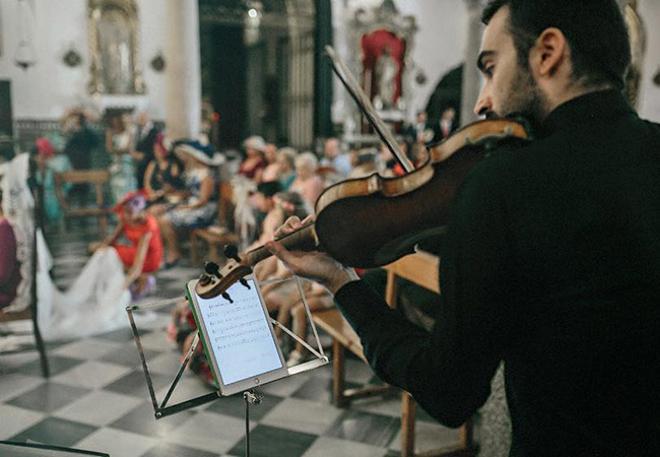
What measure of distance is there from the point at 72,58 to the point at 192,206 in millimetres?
4452

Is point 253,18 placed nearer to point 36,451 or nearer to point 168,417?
point 168,417

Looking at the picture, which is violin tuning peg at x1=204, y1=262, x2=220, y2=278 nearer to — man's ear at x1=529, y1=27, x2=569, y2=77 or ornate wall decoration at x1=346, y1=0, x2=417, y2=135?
man's ear at x1=529, y1=27, x2=569, y2=77

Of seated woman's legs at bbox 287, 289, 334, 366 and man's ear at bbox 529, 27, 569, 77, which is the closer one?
man's ear at bbox 529, 27, 569, 77

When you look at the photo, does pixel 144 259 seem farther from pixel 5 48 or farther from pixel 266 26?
pixel 266 26

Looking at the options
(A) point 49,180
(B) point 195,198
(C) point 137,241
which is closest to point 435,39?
(B) point 195,198

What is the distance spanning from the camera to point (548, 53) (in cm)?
95

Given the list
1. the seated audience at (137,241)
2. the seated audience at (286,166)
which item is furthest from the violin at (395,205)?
the seated audience at (286,166)

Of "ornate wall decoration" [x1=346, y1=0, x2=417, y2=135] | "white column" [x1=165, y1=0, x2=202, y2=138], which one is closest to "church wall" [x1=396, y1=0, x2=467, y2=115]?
"ornate wall decoration" [x1=346, y1=0, x2=417, y2=135]

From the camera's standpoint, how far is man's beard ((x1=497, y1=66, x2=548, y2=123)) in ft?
3.20

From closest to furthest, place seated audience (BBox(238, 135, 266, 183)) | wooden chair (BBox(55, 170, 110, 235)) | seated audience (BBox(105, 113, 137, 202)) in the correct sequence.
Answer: seated audience (BBox(238, 135, 266, 183)), wooden chair (BBox(55, 170, 110, 235)), seated audience (BBox(105, 113, 137, 202))

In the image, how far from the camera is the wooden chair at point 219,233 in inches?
250

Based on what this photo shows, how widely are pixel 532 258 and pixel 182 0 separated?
9.63m

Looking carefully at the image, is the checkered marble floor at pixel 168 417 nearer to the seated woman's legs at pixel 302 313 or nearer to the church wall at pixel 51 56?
the seated woman's legs at pixel 302 313

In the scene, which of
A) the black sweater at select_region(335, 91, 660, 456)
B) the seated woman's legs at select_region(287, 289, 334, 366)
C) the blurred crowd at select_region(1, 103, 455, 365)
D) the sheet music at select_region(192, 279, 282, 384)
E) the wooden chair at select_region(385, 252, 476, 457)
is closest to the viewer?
the black sweater at select_region(335, 91, 660, 456)
